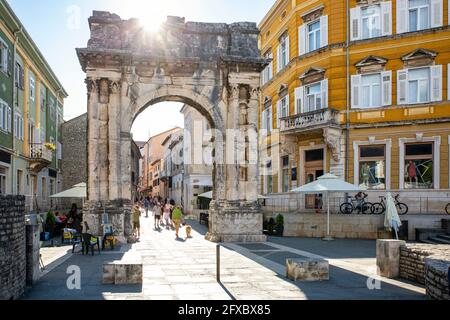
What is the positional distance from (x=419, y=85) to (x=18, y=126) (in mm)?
22432

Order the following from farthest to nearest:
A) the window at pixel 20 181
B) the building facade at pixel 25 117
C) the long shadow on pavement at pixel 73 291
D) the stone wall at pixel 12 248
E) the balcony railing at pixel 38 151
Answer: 1. the balcony railing at pixel 38 151
2. the window at pixel 20 181
3. the building facade at pixel 25 117
4. the long shadow on pavement at pixel 73 291
5. the stone wall at pixel 12 248

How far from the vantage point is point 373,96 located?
76.3 feet

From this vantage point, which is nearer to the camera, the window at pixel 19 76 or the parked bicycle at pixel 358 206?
the parked bicycle at pixel 358 206

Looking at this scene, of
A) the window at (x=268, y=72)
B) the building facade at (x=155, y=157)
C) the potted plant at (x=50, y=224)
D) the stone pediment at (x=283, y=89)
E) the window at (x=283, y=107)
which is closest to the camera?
the potted plant at (x=50, y=224)

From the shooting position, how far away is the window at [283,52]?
27.9 metres

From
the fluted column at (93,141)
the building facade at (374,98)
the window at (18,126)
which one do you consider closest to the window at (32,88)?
the window at (18,126)

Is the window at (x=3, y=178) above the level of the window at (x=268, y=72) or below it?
A: below

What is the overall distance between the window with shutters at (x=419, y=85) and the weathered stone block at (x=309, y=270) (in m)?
14.5

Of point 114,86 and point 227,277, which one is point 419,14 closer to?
point 114,86

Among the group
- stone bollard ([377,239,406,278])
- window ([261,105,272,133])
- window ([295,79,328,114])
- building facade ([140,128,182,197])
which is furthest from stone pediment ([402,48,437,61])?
building facade ([140,128,182,197])

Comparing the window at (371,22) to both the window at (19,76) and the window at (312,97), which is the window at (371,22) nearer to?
the window at (312,97)

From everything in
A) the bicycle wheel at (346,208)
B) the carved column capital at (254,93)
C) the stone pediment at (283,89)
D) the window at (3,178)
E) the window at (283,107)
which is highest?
the stone pediment at (283,89)

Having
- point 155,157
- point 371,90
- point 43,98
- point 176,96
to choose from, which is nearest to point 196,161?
point 43,98
